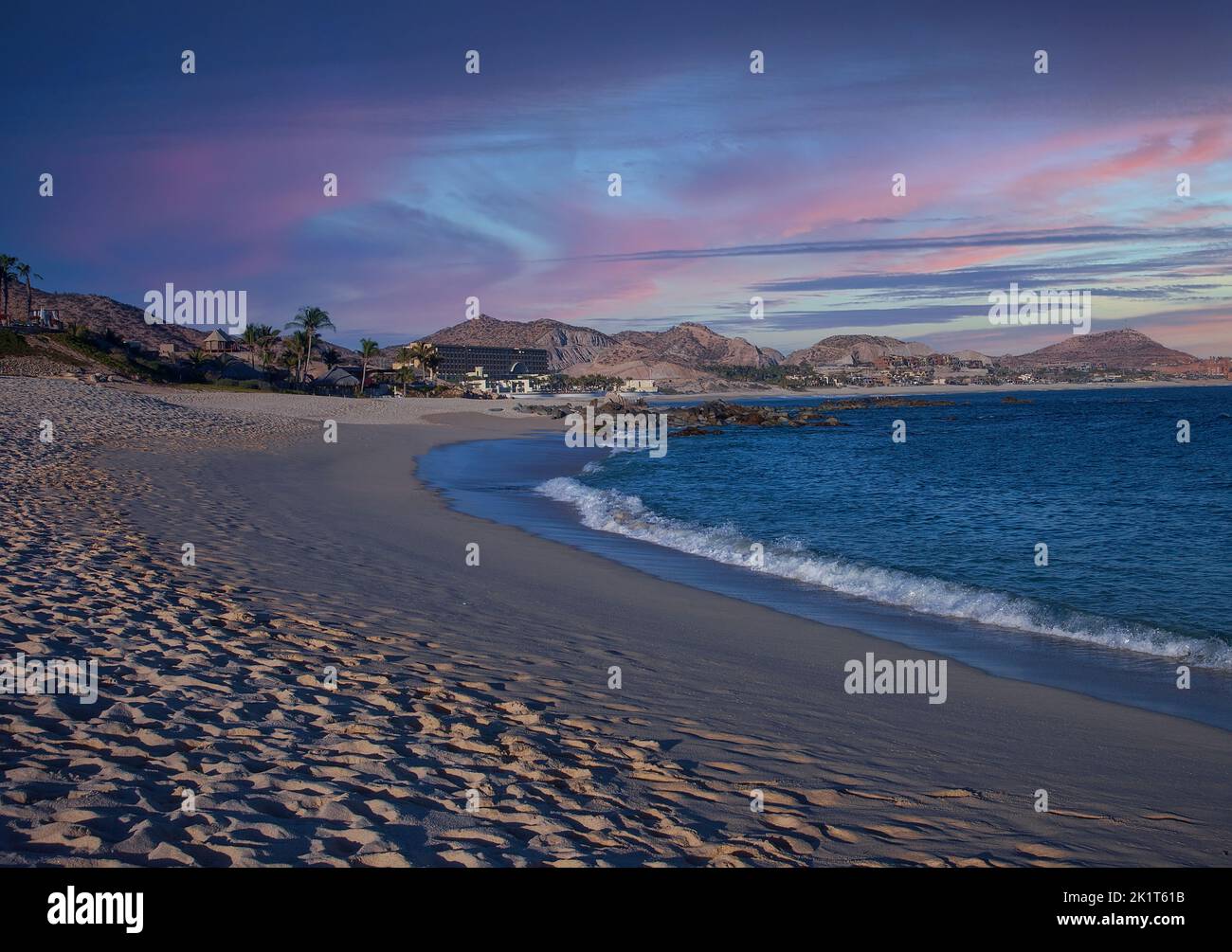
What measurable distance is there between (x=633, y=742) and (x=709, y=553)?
9.64m

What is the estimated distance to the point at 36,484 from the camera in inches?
579

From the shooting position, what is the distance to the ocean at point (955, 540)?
9.41 metres

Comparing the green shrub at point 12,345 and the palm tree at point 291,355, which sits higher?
the palm tree at point 291,355

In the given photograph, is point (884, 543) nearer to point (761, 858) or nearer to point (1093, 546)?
point (1093, 546)

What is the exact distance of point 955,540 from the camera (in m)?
16.4

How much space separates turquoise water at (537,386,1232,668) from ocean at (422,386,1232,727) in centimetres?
6

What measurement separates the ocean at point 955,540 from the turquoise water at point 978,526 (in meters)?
0.06

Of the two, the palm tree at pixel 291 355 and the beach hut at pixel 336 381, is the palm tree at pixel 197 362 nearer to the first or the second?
the palm tree at pixel 291 355

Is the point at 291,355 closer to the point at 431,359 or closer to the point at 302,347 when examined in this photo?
the point at 302,347

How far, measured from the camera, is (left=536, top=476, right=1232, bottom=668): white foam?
9.43 meters

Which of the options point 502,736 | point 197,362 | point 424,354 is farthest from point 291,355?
point 502,736

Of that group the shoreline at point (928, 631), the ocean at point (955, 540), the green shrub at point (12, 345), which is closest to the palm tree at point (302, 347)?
the green shrub at point (12, 345)

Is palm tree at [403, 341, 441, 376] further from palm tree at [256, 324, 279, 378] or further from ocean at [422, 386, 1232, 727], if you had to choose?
ocean at [422, 386, 1232, 727]
